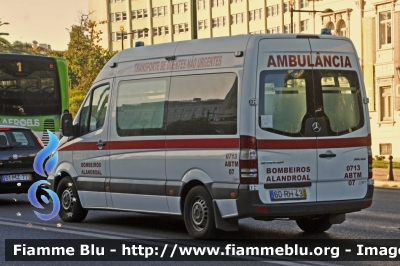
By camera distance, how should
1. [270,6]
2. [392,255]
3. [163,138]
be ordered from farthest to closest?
[270,6] < [163,138] < [392,255]

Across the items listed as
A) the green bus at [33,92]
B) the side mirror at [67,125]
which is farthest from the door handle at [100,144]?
the green bus at [33,92]

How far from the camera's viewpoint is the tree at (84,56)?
71812mm

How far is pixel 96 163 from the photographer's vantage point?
46.8ft

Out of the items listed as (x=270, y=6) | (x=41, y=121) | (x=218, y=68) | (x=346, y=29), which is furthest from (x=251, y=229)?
(x=270, y=6)

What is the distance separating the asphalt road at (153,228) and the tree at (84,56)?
5532 centimetres

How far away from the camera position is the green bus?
2747cm

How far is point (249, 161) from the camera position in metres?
11.4

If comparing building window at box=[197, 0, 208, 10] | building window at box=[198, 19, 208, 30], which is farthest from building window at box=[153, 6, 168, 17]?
building window at box=[198, 19, 208, 30]

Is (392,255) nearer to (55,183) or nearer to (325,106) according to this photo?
(325,106)

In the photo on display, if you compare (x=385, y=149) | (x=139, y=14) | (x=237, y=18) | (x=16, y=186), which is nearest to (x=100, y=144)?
(x=16, y=186)

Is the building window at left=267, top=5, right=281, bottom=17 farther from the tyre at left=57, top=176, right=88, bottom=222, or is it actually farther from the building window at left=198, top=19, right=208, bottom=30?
the tyre at left=57, top=176, right=88, bottom=222

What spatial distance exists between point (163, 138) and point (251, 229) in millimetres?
1929

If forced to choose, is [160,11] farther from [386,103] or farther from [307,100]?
[307,100]

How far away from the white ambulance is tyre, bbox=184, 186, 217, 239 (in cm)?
1
